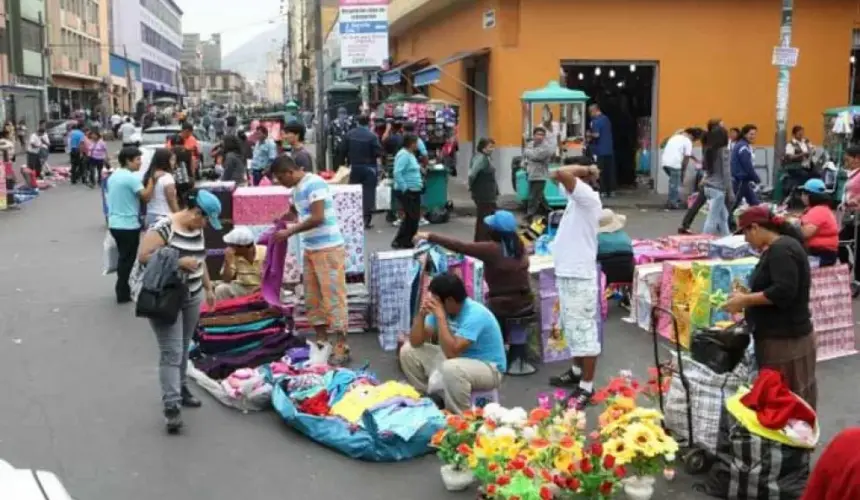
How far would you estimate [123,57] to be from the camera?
86.4m

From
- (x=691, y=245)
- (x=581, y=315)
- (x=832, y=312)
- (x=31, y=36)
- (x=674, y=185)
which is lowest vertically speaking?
(x=832, y=312)

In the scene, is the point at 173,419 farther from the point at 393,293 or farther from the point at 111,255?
the point at 111,255

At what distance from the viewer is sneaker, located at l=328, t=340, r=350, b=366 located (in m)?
7.92

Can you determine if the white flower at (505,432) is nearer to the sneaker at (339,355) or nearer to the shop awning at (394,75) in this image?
the sneaker at (339,355)

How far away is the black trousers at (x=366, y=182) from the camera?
15898 millimetres

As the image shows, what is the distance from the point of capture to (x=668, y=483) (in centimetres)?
558

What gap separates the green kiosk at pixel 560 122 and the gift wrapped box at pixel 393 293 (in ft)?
27.9

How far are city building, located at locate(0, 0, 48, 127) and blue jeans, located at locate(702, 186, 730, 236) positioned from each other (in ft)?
131

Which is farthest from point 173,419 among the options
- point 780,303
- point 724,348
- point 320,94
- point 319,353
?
point 320,94

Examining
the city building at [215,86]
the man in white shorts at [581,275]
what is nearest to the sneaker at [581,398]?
the man in white shorts at [581,275]

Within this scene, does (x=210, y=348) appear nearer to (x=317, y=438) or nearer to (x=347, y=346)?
(x=347, y=346)

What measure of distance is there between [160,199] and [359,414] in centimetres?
485

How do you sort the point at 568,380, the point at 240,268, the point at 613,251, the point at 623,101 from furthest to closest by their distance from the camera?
the point at 623,101, the point at 613,251, the point at 240,268, the point at 568,380

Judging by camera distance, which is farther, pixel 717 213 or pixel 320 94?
pixel 320 94
